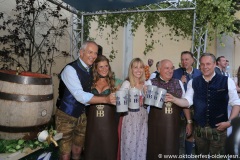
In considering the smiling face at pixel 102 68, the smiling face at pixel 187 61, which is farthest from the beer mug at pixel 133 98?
the smiling face at pixel 187 61

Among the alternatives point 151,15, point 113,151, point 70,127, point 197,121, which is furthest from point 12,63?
point 151,15

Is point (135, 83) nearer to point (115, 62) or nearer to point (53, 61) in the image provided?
point (53, 61)

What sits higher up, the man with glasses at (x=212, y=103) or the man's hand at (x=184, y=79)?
the man's hand at (x=184, y=79)

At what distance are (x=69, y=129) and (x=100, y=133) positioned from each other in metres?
0.31

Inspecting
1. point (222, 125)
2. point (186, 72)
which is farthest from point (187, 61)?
point (222, 125)

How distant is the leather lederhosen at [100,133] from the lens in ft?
8.27

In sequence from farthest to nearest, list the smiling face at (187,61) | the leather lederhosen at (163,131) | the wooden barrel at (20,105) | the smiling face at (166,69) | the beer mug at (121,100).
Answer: the smiling face at (187,61) → the smiling face at (166,69) → the leather lederhosen at (163,131) → the beer mug at (121,100) → the wooden barrel at (20,105)

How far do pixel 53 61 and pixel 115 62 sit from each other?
10.3 feet

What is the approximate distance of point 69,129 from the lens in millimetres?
2537

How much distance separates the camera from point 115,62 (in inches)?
322

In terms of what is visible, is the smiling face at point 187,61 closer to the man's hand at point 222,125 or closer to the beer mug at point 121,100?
the man's hand at point 222,125

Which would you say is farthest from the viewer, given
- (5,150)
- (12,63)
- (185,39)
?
(185,39)

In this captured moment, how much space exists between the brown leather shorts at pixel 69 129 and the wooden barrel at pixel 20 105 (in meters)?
0.40

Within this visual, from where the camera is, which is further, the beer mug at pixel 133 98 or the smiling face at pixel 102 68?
the smiling face at pixel 102 68
